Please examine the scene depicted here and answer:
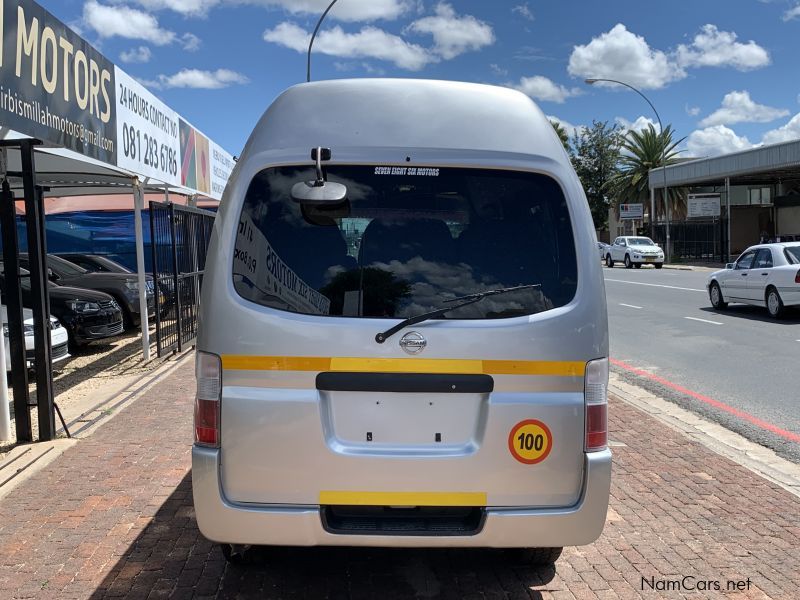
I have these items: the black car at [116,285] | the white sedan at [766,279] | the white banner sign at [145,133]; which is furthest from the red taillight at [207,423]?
the white sedan at [766,279]

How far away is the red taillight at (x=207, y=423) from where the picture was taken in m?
3.06

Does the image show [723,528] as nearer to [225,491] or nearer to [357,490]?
[357,490]

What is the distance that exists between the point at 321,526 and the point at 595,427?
4.07 feet

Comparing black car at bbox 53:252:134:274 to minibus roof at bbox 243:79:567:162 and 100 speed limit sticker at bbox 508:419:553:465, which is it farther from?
100 speed limit sticker at bbox 508:419:553:465

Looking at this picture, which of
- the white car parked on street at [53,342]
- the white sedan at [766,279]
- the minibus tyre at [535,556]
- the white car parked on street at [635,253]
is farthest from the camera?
the white car parked on street at [635,253]

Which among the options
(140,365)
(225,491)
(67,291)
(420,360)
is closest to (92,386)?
(140,365)

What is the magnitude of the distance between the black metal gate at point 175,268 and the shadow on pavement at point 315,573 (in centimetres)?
645

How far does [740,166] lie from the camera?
33688mm

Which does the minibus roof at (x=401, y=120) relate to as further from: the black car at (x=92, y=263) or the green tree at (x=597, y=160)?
the green tree at (x=597, y=160)

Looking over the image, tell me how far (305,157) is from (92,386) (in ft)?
22.0

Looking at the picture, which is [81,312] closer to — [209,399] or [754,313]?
[209,399]

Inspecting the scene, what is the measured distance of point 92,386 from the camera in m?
8.77

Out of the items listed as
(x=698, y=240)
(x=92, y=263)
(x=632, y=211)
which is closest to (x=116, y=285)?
(x=92, y=263)

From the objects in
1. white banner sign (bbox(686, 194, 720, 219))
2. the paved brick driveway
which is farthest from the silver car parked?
white banner sign (bbox(686, 194, 720, 219))
